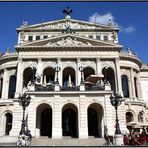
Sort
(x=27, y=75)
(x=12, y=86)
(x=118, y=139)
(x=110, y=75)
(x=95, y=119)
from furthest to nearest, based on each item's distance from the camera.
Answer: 1. (x=12, y=86)
2. (x=27, y=75)
3. (x=110, y=75)
4. (x=95, y=119)
5. (x=118, y=139)

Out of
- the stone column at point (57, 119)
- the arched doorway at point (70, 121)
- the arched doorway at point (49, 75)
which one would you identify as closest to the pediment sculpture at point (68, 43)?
the arched doorway at point (49, 75)

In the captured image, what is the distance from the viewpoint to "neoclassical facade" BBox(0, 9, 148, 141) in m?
38.5

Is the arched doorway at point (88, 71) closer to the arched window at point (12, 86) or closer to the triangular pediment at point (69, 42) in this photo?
the triangular pediment at point (69, 42)

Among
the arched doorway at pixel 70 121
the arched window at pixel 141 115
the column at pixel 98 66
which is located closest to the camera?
the arched doorway at pixel 70 121

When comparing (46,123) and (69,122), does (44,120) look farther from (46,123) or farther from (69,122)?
(69,122)

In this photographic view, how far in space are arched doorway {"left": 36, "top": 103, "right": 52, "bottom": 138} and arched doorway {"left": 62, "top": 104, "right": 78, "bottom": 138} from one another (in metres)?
2.21

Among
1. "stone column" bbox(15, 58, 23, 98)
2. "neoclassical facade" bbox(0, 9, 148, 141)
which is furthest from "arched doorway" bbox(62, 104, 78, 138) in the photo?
"stone column" bbox(15, 58, 23, 98)

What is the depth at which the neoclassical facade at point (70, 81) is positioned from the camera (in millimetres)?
38500

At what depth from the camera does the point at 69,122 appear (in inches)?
1636

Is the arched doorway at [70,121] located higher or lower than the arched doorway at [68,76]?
lower

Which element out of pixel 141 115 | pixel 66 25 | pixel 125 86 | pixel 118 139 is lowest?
pixel 118 139

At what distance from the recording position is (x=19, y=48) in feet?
159

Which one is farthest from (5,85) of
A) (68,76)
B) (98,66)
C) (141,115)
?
(141,115)

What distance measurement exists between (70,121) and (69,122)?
0.24 metres
